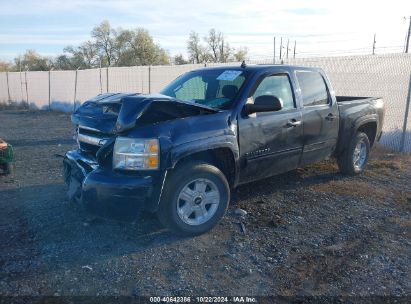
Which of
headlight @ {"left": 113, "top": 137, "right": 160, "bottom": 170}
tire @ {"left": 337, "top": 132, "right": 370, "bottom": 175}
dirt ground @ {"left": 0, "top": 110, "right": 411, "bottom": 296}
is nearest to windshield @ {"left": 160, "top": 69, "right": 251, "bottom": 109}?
headlight @ {"left": 113, "top": 137, "right": 160, "bottom": 170}

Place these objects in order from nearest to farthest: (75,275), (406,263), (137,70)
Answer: (75,275) < (406,263) < (137,70)

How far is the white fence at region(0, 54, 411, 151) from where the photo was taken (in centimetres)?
917

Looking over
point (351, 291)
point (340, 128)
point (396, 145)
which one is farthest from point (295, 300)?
point (396, 145)

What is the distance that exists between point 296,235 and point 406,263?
109cm

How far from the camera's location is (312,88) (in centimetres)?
568

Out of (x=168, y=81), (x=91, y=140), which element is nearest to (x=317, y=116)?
(x=91, y=140)

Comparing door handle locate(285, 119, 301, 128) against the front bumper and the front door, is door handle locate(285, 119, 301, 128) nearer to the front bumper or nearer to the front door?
the front door

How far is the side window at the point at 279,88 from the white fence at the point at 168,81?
16.4 feet

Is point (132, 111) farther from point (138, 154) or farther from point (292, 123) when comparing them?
point (292, 123)

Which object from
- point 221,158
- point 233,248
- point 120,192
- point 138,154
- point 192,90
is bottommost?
point 233,248

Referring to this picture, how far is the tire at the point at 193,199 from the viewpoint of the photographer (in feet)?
13.1

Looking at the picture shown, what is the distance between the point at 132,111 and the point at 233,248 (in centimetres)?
172

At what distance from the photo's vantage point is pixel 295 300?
310 cm

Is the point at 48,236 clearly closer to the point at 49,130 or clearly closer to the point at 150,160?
the point at 150,160
